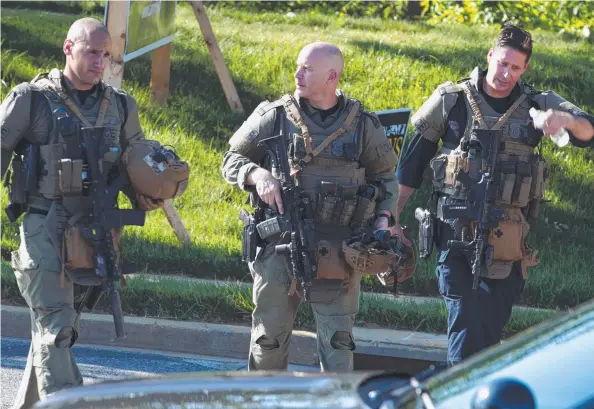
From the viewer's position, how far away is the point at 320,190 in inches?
246

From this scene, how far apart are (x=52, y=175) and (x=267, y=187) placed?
3.46 feet

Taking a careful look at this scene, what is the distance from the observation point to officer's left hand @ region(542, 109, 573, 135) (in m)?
6.10

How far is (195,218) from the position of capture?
35.6ft

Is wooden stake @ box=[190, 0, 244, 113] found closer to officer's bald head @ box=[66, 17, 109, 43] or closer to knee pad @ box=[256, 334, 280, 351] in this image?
officer's bald head @ box=[66, 17, 109, 43]

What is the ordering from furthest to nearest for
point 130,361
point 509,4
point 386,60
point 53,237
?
point 509,4 < point 386,60 < point 130,361 < point 53,237

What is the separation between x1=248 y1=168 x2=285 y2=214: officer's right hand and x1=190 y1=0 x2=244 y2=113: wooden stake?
5.51 metres

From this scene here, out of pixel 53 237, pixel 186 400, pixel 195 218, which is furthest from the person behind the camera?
pixel 195 218

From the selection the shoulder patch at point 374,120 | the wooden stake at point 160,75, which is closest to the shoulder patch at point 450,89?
the shoulder patch at point 374,120

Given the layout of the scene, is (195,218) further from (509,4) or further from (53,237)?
(509,4)

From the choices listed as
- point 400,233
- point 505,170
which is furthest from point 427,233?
point 505,170

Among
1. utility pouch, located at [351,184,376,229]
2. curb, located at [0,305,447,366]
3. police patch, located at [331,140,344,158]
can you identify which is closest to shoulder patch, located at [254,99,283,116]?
police patch, located at [331,140,344,158]

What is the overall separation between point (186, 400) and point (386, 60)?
9846 mm

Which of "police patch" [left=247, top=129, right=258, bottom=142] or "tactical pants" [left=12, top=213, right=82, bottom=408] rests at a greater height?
"police patch" [left=247, top=129, right=258, bottom=142]

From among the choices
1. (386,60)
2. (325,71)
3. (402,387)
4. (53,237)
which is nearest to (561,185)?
(386,60)
